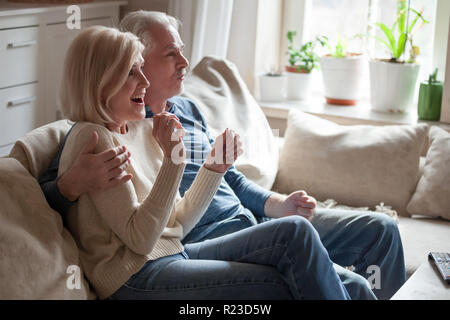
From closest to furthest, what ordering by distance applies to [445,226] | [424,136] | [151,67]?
[151,67], [445,226], [424,136]

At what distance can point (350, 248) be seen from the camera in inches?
77.1

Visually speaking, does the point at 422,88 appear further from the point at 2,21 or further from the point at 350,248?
the point at 2,21

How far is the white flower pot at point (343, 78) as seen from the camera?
3.36 meters

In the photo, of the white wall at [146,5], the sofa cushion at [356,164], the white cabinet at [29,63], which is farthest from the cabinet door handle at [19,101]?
the sofa cushion at [356,164]

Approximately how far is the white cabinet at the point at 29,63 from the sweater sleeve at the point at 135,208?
1199 millimetres

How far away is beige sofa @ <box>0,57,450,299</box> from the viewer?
4.83ft

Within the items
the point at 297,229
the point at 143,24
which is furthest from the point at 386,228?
the point at 143,24

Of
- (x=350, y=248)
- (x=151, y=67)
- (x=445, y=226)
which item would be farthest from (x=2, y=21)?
(x=445, y=226)

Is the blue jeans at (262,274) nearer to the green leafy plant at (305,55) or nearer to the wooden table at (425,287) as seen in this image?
the wooden table at (425,287)

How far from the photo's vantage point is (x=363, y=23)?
346cm

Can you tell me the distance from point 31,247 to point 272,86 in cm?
211

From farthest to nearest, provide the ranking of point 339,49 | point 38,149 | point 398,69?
point 339,49
point 398,69
point 38,149

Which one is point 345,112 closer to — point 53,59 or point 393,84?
point 393,84
